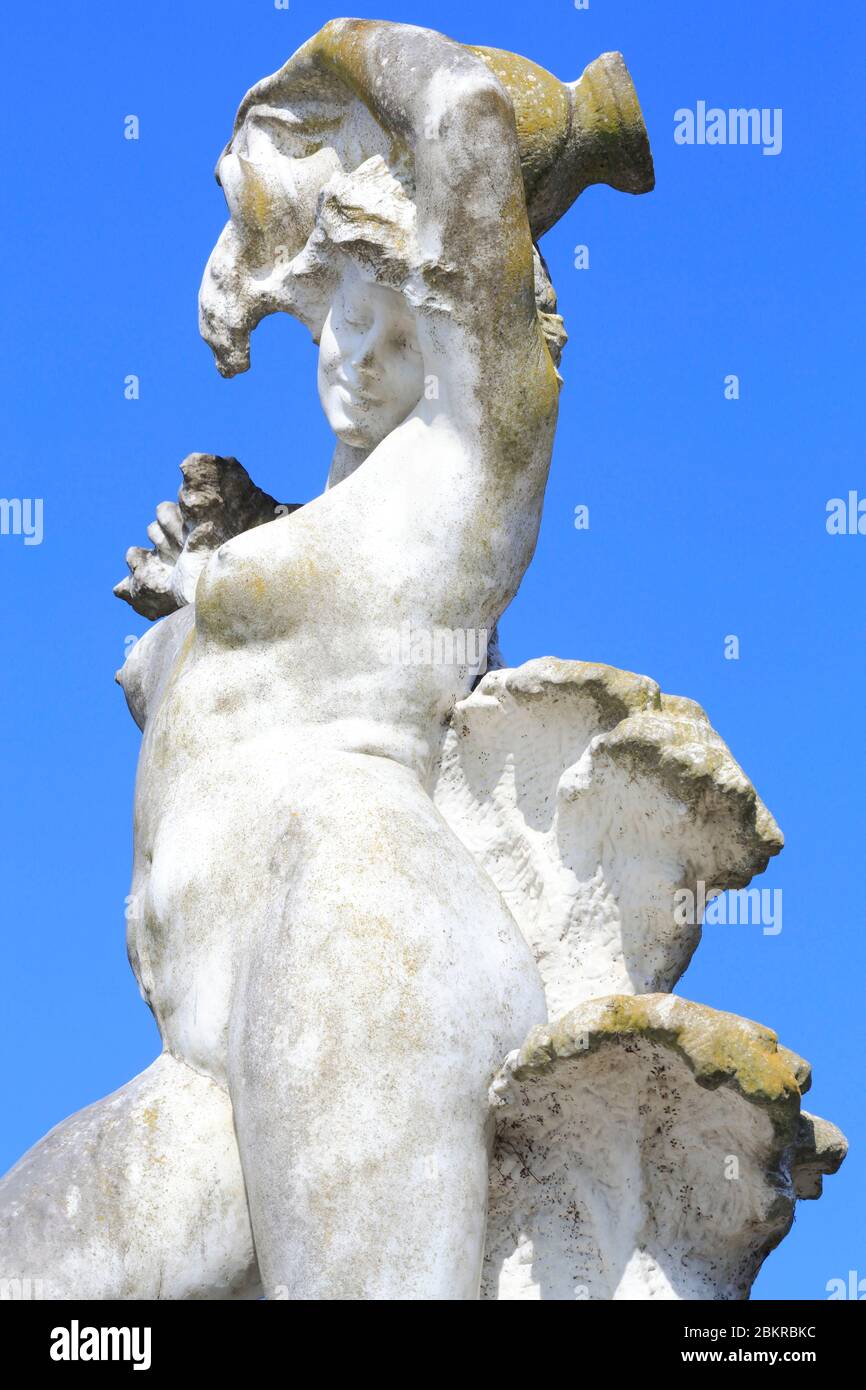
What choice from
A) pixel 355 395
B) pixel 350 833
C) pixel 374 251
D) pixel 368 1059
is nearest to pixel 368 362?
pixel 355 395

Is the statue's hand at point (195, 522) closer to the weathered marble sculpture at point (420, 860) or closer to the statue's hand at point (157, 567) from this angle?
the statue's hand at point (157, 567)

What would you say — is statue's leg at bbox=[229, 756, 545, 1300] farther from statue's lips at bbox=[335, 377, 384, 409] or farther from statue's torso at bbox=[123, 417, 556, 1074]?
statue's lips at bbox=[335, 377, 384, 409]

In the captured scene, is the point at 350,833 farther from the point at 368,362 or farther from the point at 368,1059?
the point at 368,362

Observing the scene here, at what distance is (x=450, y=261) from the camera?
7.11 m

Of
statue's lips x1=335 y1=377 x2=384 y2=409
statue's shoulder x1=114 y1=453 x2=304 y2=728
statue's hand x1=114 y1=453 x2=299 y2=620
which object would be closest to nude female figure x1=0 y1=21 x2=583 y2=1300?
statue's lips x1=335 y1=377 x2=384 y2=409

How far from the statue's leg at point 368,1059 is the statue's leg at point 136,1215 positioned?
0.12 m

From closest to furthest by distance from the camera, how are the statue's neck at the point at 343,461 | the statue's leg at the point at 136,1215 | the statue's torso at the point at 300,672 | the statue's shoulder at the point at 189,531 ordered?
1. the statue's leg at the point at 136,1215
2. the statue's torso at the point at 300,672
3. the statue's neck at the point at 343,461
4. the statue's shoulder at the point at 189,531

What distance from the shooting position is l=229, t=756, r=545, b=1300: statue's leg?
643 cm

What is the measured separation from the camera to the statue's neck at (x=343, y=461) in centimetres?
771

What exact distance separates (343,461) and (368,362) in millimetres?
387

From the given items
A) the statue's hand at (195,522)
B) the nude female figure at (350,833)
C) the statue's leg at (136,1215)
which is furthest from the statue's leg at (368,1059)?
the statue's hand at (195,522)

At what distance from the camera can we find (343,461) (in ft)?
25.5
